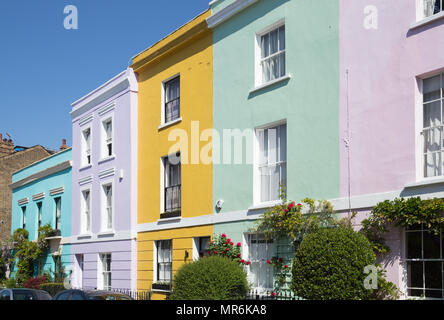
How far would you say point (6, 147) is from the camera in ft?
154

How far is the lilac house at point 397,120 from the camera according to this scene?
12.8 metres

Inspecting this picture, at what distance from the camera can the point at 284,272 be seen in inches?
634

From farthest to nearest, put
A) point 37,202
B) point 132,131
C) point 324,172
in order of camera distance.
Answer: point 37,202, point 132,131, point 324,172

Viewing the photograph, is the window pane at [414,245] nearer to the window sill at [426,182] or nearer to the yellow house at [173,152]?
the window sill at [426,182]

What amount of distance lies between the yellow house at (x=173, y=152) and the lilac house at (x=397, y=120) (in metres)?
6.51

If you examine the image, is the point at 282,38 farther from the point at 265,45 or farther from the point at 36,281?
the point at 36,281

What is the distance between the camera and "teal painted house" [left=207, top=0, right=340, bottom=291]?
15602mm

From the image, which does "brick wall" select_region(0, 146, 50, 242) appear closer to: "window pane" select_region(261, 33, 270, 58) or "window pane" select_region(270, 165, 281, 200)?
"window pane" select_region(261, 33, 270, 58)

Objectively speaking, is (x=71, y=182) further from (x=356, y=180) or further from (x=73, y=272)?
(x=356, y=180)

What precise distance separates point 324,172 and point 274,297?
3670 millimetres

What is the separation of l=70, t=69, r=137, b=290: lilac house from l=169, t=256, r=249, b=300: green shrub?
867cm

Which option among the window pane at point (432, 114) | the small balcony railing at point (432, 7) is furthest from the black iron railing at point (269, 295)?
the small balcony railing at point (432, 7)

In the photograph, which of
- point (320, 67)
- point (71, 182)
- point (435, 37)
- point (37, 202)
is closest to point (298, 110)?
point (320, 67)

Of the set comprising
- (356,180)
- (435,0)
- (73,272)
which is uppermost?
(435,0)
